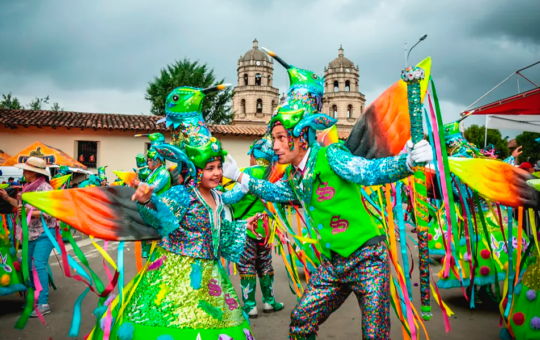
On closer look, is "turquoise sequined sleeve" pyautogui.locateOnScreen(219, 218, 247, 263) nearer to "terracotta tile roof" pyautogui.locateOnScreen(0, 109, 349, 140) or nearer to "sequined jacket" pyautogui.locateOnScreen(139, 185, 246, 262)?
"sequined jacket" pyautogui.locateOnScreen(139, 185, 246, 262)

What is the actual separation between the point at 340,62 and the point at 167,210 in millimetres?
59925

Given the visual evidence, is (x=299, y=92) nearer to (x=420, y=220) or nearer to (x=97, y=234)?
(x=97, y=234)

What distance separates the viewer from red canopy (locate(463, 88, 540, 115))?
782cm

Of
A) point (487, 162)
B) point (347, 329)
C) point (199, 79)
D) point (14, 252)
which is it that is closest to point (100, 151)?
point (199, 79)

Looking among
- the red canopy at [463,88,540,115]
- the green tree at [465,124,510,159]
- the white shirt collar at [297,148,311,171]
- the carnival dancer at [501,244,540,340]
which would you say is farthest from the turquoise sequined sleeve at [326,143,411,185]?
the green tree at [465,124,510,159]

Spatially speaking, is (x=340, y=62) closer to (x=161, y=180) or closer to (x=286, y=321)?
(x=286, y=321)

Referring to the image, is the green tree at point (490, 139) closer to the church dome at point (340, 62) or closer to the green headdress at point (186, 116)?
the church dome at point (340, 62)

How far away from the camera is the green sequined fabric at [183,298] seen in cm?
244

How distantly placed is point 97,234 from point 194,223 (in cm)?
66

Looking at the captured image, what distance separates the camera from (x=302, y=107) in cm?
328

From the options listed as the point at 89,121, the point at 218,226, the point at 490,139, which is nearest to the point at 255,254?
the point at 218,226

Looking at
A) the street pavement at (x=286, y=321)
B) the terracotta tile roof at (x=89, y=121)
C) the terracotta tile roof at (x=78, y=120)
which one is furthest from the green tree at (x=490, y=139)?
the street pavement at (x=286, y=321)

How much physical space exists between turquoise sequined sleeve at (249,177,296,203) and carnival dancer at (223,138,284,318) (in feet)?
4.02

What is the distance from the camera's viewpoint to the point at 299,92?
3.45 m
